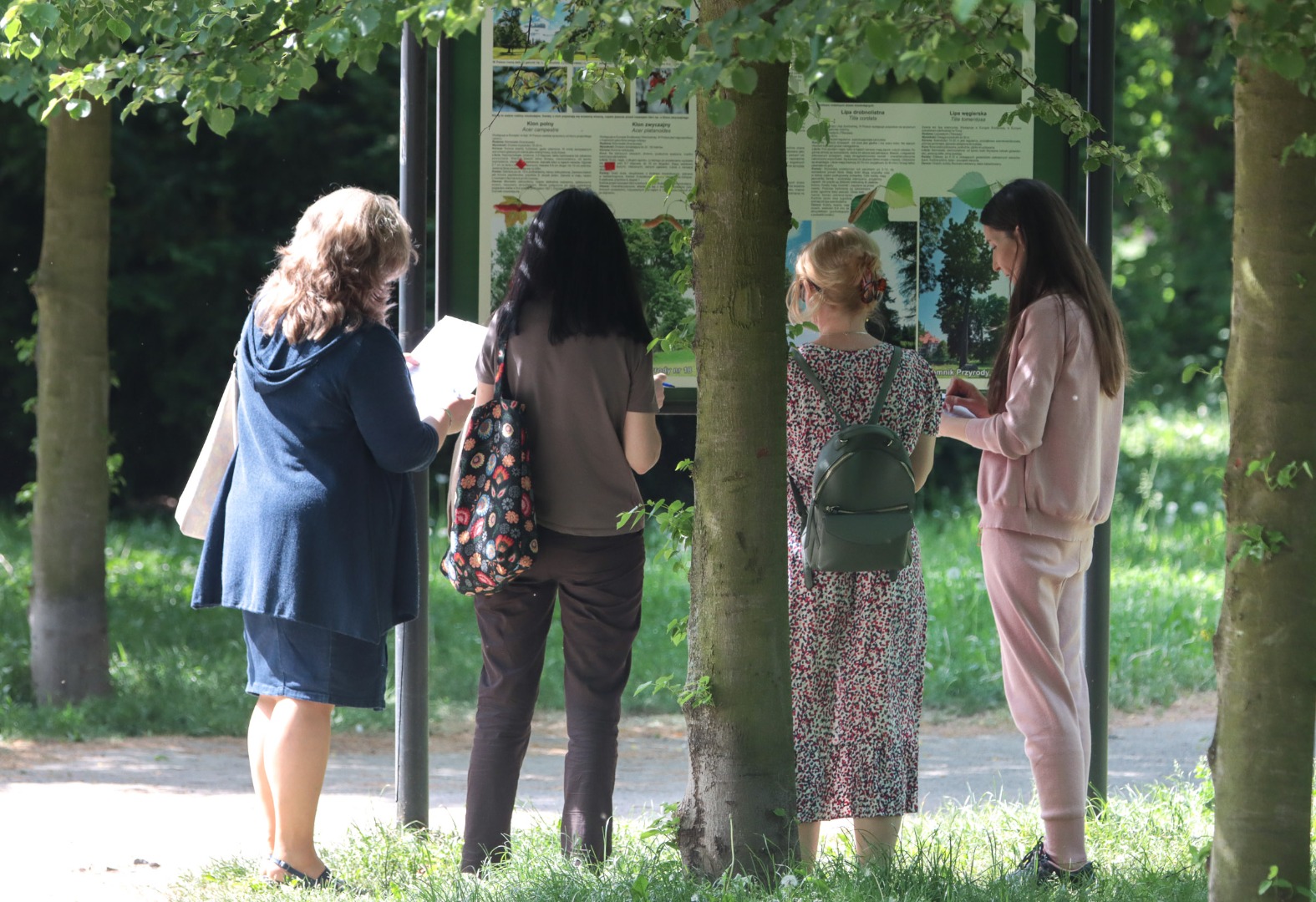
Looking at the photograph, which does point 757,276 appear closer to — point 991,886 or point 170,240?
point 991,886

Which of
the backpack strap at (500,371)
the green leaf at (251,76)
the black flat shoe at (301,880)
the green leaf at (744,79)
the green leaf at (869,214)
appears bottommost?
the black flat shoe at (301,880)

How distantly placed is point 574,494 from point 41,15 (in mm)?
1712

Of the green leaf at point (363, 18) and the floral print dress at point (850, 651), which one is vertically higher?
the green leaf at point (363, 18)

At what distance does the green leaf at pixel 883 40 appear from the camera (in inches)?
92.6

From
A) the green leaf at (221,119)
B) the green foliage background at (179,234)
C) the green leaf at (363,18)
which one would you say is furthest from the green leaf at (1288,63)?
the green foliage background at (179,234)

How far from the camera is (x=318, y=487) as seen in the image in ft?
12.1

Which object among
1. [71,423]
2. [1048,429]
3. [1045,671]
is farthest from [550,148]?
[71,423]

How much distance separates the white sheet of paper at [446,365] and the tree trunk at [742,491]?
78 cm

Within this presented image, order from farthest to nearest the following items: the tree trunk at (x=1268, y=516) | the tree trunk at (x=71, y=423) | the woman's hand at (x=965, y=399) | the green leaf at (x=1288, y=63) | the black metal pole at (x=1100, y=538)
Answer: the tree trunk at (x=71, y=423) → the black metal pole at (x=1100, y=538) → the woman's hand at (x=965, y=399) → the tree trunk at (x=1268, y=516) → the green leaf at (x=1288, y=63)

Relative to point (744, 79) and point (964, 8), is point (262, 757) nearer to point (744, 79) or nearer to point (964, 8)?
→ point (744, 79)

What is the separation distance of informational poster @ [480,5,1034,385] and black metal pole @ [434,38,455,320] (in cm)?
10

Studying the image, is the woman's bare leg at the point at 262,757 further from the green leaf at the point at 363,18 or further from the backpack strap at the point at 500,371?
the green leaf at the point at 363,18

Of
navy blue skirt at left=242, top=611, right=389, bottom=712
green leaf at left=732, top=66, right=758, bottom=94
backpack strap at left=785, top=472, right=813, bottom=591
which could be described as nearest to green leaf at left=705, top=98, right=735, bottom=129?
green leaf at left=732, top=66, right=758, bottom=94

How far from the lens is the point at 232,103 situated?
369 centimetres
